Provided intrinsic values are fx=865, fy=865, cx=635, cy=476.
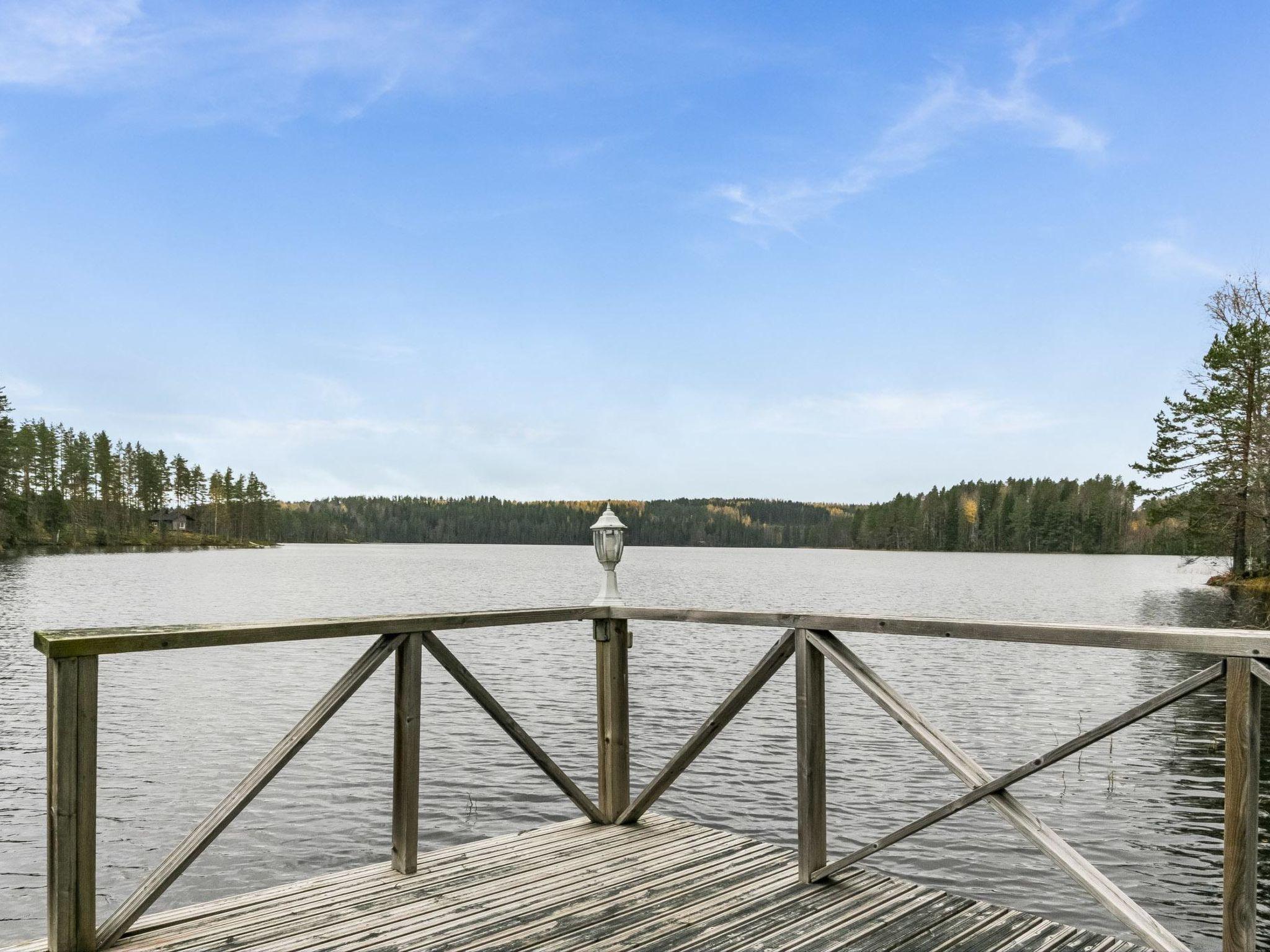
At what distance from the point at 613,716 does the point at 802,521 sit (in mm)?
140204

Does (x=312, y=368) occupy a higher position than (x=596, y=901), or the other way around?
(x=312, y=368)

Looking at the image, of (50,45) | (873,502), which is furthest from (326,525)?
(50,45)

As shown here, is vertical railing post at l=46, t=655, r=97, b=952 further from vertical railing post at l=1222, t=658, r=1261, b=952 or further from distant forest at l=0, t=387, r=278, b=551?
distant forest at l=0, t=387, r=278, b=551

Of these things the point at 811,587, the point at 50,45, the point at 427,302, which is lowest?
the point at 811,587

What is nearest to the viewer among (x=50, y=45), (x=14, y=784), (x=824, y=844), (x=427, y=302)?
(x=824, y=844)

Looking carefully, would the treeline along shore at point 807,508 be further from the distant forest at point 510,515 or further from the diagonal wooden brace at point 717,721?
the diagonal wooden brace at point 717,721

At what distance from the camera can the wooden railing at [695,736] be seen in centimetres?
245

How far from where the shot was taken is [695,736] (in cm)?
404

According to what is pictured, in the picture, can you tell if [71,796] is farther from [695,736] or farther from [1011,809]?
[1011,809]

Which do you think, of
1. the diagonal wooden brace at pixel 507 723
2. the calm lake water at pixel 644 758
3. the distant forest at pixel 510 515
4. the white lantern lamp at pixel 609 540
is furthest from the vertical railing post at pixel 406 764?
the distant forest at pixel 510 515

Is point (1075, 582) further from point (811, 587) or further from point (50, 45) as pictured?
point (50, 45)

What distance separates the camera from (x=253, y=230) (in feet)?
88.3

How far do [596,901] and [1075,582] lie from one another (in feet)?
153

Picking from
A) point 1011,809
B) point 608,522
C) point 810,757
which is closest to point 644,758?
point 608,522
